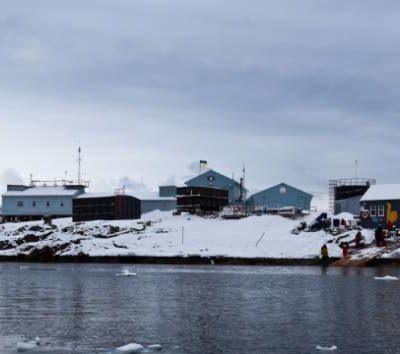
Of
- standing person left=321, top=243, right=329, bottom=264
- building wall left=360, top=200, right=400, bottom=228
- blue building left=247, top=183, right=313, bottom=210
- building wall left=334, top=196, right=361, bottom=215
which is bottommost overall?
standing person left=321, top=243, right=329, bottom=264

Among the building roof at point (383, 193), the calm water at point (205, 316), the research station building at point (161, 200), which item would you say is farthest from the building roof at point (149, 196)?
the calm water at point (205, 316)

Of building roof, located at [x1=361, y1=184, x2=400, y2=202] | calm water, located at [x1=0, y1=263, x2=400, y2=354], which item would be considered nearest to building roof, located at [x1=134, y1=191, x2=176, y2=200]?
building roof, located at [x1=361, y1=184, x2=400, y2=202]

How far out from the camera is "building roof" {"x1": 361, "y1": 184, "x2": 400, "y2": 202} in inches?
3541

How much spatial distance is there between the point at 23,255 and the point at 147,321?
71.4 m

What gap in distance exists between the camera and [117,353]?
2066cm

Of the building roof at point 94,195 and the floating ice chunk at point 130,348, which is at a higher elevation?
the building roof at point 94,195

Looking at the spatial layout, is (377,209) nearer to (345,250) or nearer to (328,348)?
(345,250)

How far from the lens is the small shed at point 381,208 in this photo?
8870 cm

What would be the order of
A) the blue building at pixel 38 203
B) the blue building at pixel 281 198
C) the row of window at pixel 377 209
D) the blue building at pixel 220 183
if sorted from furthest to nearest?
the blue building at pixel 38 203, the blue building at pixel 281 198, the blue building at pixel 220 183, the row of window at pixel 377 209

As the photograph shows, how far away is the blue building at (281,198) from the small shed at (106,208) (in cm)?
1958

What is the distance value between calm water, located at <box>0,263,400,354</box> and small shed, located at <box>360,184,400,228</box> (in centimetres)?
4256

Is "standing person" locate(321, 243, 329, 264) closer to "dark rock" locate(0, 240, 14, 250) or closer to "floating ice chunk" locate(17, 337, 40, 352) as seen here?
"dark rock" locate(0, 240, 14, 250)

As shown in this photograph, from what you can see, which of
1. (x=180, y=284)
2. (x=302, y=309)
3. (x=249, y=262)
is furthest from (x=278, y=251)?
(x=302, y=309)

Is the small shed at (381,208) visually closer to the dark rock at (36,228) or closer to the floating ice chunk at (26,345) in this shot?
the dark rock at (36,228)
